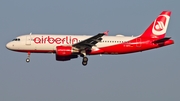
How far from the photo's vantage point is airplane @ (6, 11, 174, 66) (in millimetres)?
76250

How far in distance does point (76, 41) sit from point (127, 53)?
25.6 feet

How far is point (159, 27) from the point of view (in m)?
82.5

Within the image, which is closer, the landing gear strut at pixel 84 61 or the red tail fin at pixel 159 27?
the landing gear strut at pixel 84 61

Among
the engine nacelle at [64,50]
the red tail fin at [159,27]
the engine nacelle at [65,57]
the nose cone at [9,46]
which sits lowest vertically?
the engine nacelle at [65,57]

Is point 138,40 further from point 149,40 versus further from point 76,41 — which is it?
point 76,41

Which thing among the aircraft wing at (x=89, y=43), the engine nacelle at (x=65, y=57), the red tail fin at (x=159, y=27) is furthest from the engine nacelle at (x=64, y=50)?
the red tail fin at (x=159, y=27)

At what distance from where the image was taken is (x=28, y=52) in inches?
3036

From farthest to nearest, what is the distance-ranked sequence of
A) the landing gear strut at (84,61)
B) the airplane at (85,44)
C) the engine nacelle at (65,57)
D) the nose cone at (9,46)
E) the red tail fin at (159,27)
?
the red tail fin at (159,27), the engine nacelle at (65,57), the nose cone at (9,46), the landing gear strut at (84,61), the airplane at (85,44)

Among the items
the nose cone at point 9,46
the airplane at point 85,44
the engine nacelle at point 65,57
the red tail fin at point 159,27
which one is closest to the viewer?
the airplane at point 85,44

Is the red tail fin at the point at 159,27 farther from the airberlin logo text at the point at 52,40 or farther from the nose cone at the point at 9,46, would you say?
the nose cone at the point at 9,46

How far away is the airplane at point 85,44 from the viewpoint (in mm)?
76250

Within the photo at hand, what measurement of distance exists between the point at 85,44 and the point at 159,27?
12.4 m

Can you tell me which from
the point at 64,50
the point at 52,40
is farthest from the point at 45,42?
the point at 64,50

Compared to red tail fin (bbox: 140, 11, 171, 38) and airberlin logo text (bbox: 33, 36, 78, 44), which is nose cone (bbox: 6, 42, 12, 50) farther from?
red tail fin (bbox: 140, 11, 171, 38)
